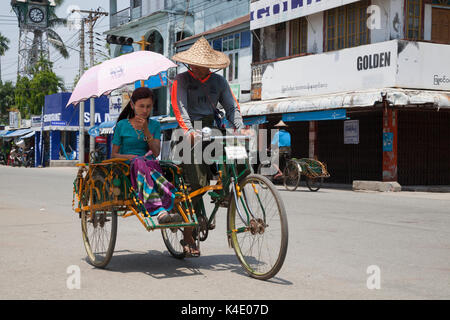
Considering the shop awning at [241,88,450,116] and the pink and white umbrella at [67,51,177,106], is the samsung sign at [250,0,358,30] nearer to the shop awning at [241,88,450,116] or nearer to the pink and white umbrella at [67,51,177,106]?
the shop awning at [241,88,450,116]

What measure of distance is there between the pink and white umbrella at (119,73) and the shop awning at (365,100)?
39.7 feet

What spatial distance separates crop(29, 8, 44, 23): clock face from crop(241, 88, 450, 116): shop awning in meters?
59.5

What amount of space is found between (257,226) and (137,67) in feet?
6.76

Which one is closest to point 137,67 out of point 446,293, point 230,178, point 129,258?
point 230,178

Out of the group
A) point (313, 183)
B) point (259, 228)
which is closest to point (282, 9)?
point (313, 183)

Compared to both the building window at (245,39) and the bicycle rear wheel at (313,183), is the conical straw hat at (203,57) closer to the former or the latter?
the bicycle rear wheel at (313,183)

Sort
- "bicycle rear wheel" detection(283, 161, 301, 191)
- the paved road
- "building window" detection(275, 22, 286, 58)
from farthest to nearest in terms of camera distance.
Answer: "building window" detection(275, 22, 286, 58) → "bicycle rear wheel" detection(283, 161, 301, 191) → the paved road

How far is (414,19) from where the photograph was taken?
18484 mm

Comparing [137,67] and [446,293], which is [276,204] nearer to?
[446,293]

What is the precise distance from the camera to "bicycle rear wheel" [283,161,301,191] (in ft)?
55.2

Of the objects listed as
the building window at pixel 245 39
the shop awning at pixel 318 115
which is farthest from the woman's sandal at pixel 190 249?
the building window at pixel 245 39

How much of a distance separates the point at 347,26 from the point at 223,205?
16.3 meters

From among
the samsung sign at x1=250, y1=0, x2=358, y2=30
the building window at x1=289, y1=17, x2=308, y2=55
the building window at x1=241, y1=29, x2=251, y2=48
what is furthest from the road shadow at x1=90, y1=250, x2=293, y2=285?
the building window at x1=241, y1=29, x2=251, y2=48

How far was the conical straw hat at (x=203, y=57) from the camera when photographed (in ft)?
18.0
